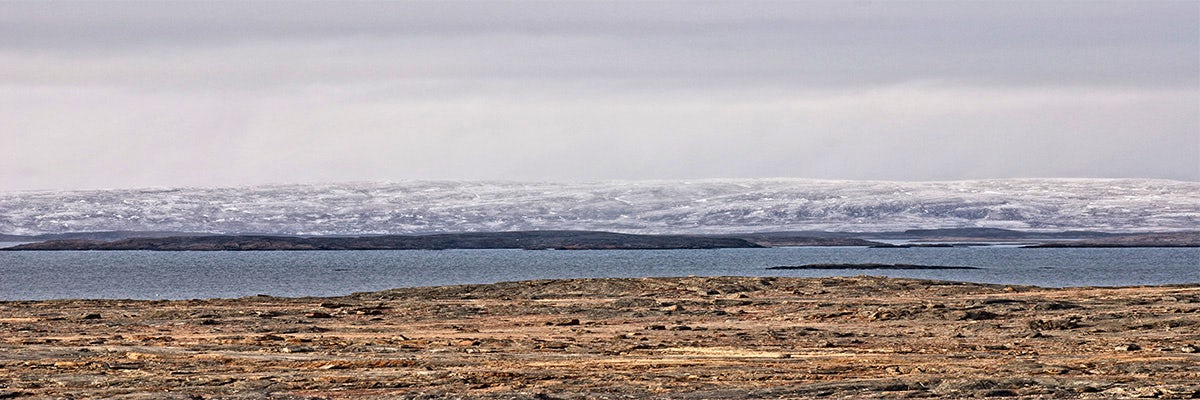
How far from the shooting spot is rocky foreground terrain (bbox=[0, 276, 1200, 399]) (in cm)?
2216

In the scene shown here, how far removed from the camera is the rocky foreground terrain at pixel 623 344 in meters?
22.2

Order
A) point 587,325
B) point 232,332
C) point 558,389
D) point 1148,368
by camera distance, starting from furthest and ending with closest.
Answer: point 587,325, point 232,332, point 1148,368, point 558,389

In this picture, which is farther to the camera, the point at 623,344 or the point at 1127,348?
the point at 623,344

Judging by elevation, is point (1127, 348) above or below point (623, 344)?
above

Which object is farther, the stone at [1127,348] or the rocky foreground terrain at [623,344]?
the stone at [1127,348]

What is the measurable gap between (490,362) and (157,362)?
5.20 metres

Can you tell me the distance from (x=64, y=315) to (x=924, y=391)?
25259mm

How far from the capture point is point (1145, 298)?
1652 inches

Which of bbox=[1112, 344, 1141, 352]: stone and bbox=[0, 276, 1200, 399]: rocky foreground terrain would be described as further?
bbox=[1112, 344, 1141, 352]: stone

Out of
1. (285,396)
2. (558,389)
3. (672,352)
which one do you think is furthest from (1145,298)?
(285,396)

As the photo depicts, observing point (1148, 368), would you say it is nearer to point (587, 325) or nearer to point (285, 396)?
point (285, 396)

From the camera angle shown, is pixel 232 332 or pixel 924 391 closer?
pixel 924 391

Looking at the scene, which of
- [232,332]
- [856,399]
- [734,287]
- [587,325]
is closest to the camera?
[856,399]

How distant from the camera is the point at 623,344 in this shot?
30922 mm
